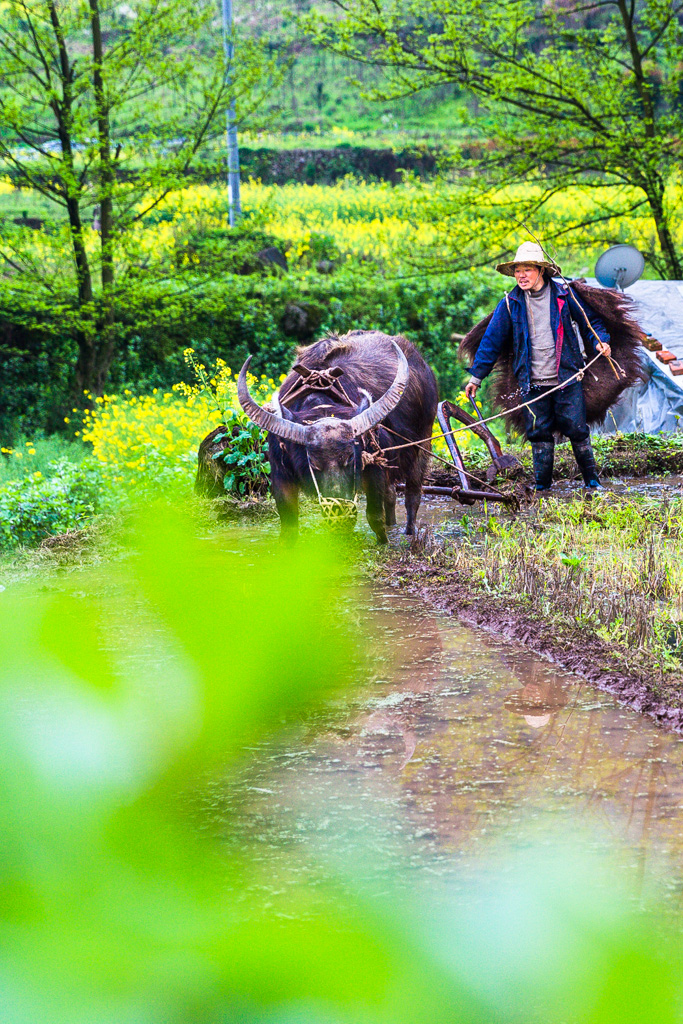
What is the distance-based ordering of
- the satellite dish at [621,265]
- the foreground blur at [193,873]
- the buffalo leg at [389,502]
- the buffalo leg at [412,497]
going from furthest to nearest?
the satellite dish at [621,265] < the buffalo leg at [412,497] < the buffalo leg at [389,502] < the foreground blur at [193,873]

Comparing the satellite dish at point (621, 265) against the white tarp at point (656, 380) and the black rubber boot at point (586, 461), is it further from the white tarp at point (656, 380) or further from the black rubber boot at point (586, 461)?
the black rubber boot at point (586, 461)

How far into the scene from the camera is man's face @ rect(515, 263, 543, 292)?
6844mm

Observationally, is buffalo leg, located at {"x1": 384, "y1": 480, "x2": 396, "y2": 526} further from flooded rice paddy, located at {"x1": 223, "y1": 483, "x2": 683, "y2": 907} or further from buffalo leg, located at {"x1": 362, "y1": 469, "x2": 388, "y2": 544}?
flooded rice paddy, located at {"x1": 223, "y1": 483, "x2": 683, "y2": 907}

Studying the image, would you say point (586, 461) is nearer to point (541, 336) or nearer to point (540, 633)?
point (541, 336)

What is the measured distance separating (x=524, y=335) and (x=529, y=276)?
0.42 meters

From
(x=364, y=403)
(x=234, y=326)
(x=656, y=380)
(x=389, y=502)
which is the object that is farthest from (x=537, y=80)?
(x=364, y=403)

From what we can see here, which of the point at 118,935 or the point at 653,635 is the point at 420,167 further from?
the point at 118,935

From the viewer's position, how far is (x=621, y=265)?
9.87 meters

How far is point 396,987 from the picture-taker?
1.92 feet

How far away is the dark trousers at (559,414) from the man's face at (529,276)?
0.72m

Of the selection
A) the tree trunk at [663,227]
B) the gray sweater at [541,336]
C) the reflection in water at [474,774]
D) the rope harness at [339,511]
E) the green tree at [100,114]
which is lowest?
the reflection in water at [474,774]

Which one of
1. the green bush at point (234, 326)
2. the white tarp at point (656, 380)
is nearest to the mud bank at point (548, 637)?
the white tarp at point (656, 380)

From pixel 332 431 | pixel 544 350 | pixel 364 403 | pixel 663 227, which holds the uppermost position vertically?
pixel 663 227

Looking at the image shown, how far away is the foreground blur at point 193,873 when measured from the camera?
577 millimetres
